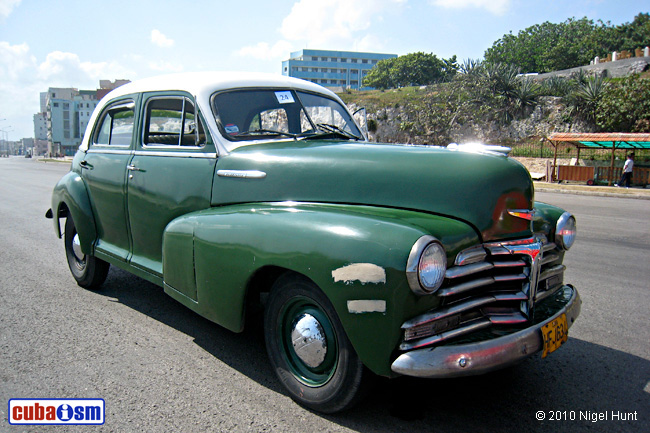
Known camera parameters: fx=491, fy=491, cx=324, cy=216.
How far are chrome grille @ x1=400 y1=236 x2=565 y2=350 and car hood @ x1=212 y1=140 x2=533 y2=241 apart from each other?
0.12 metres

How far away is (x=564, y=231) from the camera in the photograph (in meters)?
3.09

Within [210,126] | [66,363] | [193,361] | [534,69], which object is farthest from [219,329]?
[534,69]

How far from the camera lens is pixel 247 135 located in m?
3.41

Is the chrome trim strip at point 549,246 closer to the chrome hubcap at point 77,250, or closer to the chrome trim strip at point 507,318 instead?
the chrome trim strip at point 507,318

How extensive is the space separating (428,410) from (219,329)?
5.75 ft

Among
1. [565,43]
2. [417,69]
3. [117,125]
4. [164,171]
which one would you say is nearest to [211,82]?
[164,171]

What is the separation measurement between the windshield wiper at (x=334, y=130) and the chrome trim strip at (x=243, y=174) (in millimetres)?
930

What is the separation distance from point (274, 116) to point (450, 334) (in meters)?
2.17

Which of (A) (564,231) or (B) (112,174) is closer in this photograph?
(A) (564,231)

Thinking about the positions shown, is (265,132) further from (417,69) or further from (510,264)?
(417,69)

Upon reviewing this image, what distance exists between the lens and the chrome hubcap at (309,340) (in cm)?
246

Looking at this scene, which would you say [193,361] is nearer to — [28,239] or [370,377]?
[370,377]

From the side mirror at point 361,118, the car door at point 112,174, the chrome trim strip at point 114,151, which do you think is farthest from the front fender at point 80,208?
the side mirror at point 361,118

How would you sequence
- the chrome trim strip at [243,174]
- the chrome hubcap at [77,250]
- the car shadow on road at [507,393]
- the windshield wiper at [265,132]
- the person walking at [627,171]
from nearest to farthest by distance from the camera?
the car shadow on road at [507,393] → the chrome trim strip at [243,174] → the windshield wiper at [265,132] → the chrome hubcap at [77,250] → the person walking at [627,171]
